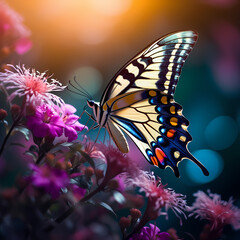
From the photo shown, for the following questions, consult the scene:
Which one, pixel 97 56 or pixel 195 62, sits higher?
pixel 195 62

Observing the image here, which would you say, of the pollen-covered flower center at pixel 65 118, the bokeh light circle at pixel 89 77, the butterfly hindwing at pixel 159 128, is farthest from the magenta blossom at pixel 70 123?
the bokeh light circle at pixel 89 77

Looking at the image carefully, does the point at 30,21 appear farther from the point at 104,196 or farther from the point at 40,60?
the point at 104,196

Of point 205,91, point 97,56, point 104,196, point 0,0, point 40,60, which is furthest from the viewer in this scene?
point 205,91

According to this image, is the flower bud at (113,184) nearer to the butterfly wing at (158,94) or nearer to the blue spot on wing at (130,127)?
the butterfly wing at (158,94)

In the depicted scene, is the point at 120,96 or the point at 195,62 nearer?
the point at 120,96

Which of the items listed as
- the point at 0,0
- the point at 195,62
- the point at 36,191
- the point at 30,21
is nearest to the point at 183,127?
the point at 36,191
